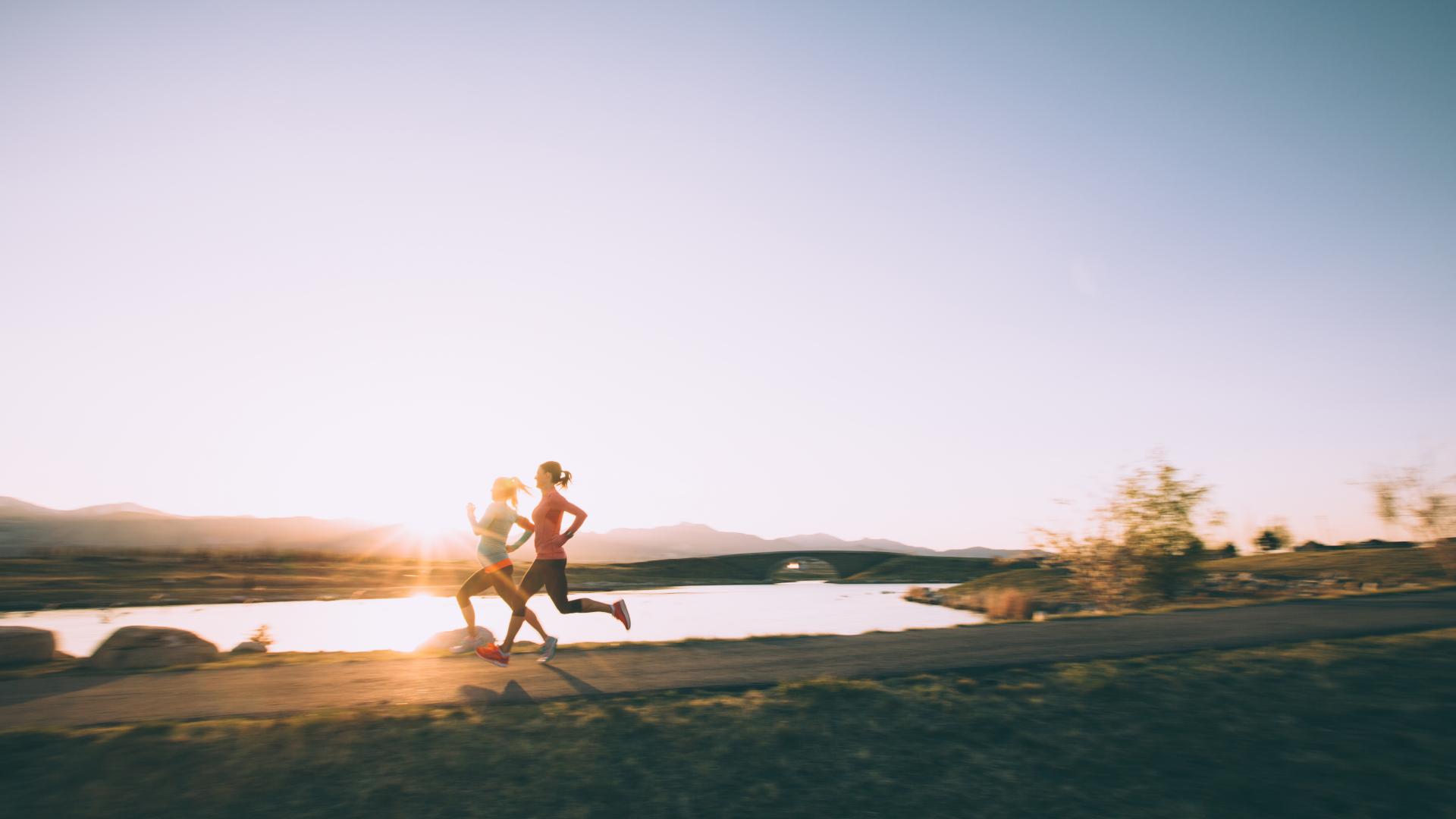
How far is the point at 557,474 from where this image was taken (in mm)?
10641

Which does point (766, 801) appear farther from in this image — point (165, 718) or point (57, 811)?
point (165, 718)

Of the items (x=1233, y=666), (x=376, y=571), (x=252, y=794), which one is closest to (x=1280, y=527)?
(x=1233, y=666)

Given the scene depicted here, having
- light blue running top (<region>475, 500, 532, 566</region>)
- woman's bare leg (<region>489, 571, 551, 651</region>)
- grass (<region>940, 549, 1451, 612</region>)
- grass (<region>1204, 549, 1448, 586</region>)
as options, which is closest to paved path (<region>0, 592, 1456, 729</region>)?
woman's bare leg (<region>489, 571, 551, 651</region>)

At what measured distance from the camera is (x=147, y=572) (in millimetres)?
51500

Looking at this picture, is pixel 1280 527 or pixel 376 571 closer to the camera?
pixel 376 571

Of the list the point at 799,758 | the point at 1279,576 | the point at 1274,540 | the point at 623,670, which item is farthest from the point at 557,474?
the point at 1274,540

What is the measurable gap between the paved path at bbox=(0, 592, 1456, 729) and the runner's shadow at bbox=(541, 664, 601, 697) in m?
0.03

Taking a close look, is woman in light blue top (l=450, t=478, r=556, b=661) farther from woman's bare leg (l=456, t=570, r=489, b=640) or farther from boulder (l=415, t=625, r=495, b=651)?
boulder (l=415, t=625, r=495, b=651)

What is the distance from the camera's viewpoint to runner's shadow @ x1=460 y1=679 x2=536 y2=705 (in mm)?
7852

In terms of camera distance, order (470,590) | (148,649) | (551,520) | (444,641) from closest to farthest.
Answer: (551,520)
(470,590)
(148,649)
(444,641)

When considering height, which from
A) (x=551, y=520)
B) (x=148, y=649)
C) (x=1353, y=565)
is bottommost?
(x=148, y=649)

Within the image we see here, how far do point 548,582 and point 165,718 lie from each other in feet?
13.9

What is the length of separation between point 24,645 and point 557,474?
8039mm

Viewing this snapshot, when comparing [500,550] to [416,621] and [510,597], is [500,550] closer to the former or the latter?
[510,597]
